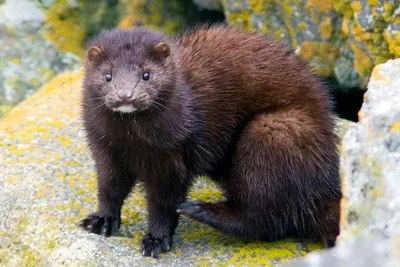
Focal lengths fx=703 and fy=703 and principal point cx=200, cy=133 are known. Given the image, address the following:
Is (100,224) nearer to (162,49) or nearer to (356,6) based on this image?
(162,49)

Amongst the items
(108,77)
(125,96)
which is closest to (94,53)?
(108,77)

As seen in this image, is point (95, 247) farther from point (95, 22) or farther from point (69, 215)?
point (95, 22)

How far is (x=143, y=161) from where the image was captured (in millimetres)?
4262

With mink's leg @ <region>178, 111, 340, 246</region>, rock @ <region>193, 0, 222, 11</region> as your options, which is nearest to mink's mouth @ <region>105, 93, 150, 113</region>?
mink's leg @ <region>178, 111, 340, 246</region>

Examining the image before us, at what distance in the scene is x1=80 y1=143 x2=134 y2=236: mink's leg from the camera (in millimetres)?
4430

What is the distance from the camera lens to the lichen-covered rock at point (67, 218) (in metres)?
4.34

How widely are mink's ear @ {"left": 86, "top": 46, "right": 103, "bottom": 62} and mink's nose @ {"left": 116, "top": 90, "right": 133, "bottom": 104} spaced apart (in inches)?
15.8

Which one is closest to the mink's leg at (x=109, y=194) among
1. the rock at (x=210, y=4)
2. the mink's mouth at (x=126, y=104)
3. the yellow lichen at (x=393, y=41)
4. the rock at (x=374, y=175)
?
the mink's mouth at (x=126, y=104)

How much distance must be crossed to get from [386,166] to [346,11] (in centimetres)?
341

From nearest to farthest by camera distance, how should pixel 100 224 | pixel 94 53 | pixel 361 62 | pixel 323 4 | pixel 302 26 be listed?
pixel 94 53 → pixel 100 224 → pixel 361 62 → pixel 323 4 → pixel 302 26

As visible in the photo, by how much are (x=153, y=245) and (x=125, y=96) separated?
40.2 inches

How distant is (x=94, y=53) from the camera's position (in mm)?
4180

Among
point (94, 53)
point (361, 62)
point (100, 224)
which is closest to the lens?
point (94, 53)

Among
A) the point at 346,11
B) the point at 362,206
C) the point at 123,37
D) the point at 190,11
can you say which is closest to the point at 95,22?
the point at 190,11
